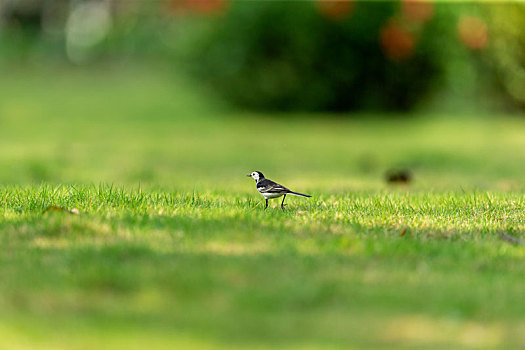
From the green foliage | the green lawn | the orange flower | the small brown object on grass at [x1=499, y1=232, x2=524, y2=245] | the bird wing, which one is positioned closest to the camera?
the green lawn

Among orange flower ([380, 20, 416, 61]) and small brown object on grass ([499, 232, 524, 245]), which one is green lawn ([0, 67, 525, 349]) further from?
orange flower ([380, 20, 416, 61])

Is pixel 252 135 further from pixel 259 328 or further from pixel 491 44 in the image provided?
pixel 259 328

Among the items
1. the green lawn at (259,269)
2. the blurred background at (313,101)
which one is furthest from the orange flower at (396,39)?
the green lawn at (259,269)

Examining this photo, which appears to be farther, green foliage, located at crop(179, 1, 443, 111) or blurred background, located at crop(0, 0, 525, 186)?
green foliage, located at crop(179, 1, 443, 111)

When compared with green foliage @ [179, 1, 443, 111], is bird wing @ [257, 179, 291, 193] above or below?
below

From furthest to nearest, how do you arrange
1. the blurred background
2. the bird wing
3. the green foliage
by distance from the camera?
the green foliage
the blurred background
the bird wing

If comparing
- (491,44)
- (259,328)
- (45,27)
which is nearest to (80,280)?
(259,328)

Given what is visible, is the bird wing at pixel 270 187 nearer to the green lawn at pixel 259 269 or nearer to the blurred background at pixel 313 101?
the green lawn at pixel 259 269

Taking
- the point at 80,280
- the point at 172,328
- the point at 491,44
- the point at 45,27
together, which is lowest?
the point at 172,328

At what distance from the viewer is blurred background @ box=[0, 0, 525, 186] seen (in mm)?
13461

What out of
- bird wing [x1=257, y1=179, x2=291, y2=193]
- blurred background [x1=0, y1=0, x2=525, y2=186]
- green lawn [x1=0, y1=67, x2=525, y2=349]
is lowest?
green lawn [x1=0, y1=67, x2=525, y2=349]

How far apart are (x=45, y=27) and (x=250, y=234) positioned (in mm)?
33565

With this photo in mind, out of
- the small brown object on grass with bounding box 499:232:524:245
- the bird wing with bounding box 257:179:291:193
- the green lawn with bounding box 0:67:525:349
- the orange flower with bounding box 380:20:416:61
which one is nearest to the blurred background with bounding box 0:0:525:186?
the orange flower with bounding box 380:20:416:61

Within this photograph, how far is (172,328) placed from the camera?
4.06m
